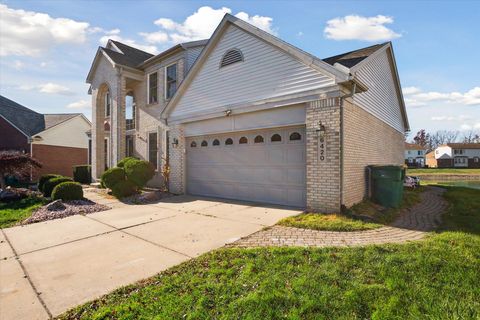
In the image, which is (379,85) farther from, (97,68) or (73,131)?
(73,131)

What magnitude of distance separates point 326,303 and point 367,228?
137 inches

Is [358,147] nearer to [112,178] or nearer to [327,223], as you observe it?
[327,223]

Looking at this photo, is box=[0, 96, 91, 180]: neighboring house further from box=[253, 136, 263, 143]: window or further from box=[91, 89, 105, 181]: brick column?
box=[253, 136, 263, 143]: window

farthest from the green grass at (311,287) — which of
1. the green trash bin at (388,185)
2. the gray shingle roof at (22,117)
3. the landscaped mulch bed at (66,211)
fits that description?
the gray shingle roof at (22,117)

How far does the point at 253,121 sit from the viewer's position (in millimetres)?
9141

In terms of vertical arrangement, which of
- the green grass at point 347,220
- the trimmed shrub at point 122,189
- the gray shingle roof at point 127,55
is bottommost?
the green grass at point 347,220

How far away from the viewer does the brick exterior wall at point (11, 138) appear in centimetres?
2132

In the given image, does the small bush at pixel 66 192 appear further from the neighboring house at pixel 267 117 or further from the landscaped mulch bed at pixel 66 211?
the neighboring house at pixel 267 117

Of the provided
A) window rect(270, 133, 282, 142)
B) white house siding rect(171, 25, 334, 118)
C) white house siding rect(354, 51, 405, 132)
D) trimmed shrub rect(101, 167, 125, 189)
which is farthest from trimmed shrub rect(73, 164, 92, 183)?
white house siding rect(354, 51, 405, 132)

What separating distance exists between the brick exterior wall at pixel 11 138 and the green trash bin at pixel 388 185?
24.8 meters

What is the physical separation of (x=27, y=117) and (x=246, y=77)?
24.7m

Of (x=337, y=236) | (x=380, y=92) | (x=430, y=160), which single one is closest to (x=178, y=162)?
(x=337, y=236)

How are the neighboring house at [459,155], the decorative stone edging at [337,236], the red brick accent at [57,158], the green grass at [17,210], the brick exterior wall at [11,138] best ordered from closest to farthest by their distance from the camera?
the decorative stone edging at [337,236] < the green grass at [17,210] < the brick exterior wall at [11,138] < the red brick accent at [57,158] < the neighboring house at [459,155]

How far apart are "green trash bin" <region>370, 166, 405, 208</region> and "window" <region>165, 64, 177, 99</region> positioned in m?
10.3
